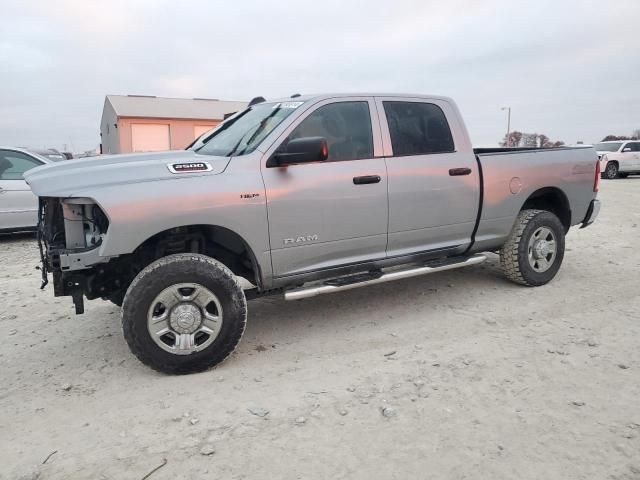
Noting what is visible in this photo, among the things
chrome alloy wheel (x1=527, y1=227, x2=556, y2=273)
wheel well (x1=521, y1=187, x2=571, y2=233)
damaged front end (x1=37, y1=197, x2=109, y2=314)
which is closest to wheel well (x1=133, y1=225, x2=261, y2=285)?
damaged front end (x1=37, y1=197, x2=109, y2=314)

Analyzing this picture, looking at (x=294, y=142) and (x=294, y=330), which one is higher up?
(x=294, y=142)

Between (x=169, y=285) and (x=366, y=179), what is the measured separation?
67.9 inches

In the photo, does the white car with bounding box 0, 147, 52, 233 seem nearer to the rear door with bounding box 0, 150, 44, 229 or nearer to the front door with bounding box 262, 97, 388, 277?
the rear door with bounding box 0, 150, 44, 229

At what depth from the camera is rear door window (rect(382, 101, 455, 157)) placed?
426 centimetres

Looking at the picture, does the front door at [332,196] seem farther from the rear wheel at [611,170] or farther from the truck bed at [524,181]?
the rear wheel at [611,170]

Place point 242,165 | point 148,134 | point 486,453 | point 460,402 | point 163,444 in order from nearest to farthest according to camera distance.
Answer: point 486,453, point 163,444, point 460,402, point 242,165, point 148,134

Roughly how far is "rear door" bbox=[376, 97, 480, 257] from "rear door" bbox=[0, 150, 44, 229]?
254 inches

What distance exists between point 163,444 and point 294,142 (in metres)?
2.08

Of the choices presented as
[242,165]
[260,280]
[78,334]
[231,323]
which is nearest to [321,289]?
[260,280]

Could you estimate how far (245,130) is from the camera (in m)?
4.15

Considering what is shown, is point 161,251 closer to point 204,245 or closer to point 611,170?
point 204,245

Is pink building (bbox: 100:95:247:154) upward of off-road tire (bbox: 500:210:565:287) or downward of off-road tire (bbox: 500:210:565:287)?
upward

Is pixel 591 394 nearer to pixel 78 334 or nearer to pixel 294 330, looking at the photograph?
pixel 294 330

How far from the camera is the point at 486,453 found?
7.97ft
